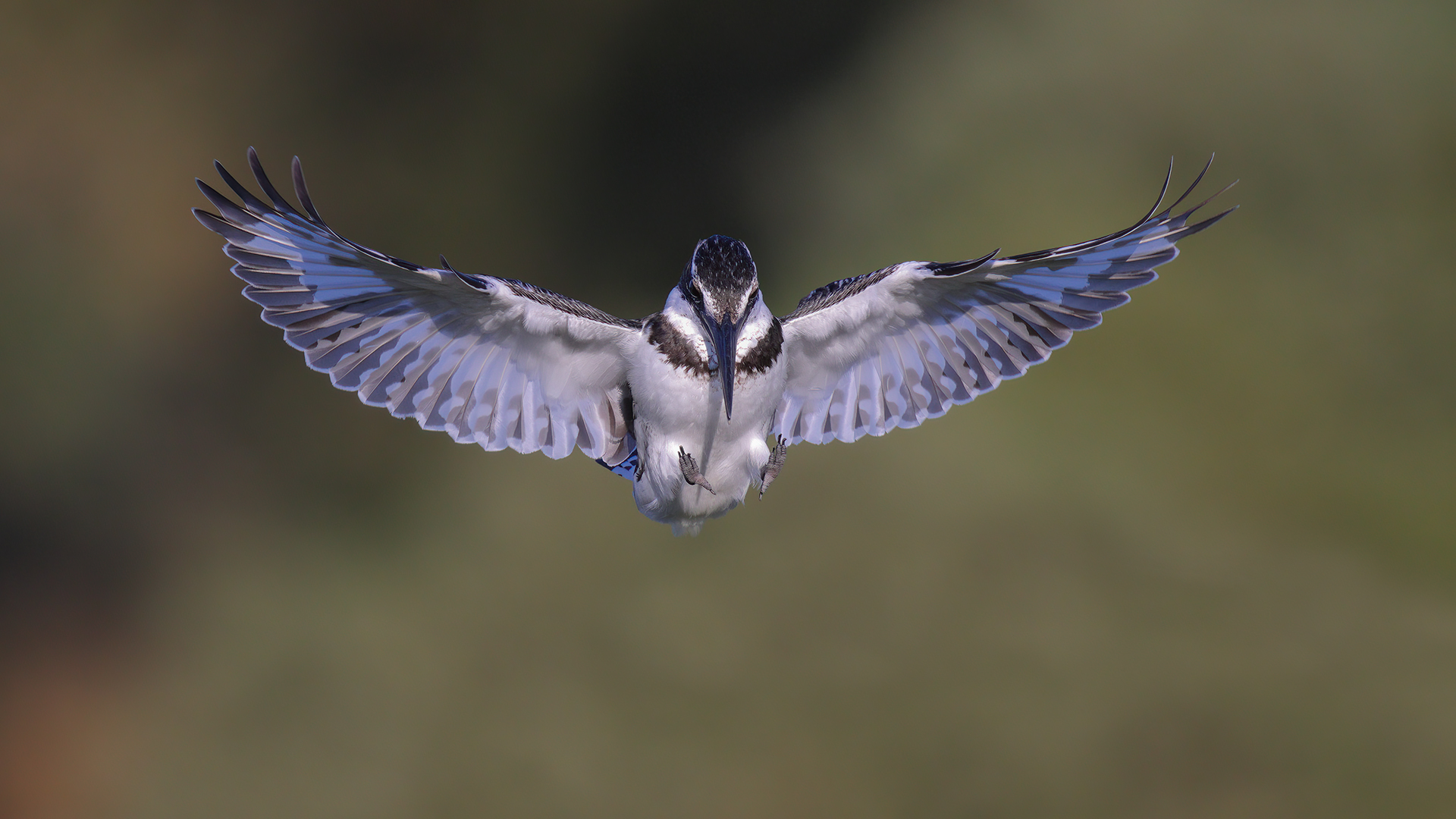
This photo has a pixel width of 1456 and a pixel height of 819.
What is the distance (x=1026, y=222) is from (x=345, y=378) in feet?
12.1

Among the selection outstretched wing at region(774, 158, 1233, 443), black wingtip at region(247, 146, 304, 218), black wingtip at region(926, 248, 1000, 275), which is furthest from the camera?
outstretched wing at region(774, 158, 1233, 443)

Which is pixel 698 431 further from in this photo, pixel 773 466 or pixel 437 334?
pixel 437 334

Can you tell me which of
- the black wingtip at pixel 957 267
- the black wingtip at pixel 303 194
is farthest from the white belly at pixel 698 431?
the black wingtip at pixel 303 194

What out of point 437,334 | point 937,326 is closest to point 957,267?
point 937,326

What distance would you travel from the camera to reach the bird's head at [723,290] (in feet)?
5.15

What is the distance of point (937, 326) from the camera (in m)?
2.11

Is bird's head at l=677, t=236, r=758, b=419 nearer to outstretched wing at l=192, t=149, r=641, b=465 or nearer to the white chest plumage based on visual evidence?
the white chest plumage

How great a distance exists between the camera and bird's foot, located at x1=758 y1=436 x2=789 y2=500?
5.83 ft

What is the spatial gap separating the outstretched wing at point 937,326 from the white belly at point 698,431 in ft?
0.73

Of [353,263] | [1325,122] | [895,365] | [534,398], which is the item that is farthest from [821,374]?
[1325,122]

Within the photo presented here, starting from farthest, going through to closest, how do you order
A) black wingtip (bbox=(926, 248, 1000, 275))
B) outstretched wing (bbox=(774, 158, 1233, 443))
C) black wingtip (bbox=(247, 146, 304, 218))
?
outstretched wing (bbox=(774, 158, 1233, 443)), black wingtip (bbox=(926, 248, 1000, 275)), black wingtip (bbox=(247, 146, 304, 218))

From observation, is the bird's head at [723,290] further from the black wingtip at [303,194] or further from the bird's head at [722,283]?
the black wingtip at [303,194]

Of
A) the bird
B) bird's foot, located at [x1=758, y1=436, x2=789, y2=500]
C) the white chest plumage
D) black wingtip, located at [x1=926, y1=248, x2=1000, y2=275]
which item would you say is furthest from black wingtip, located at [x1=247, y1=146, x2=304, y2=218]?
black wingtip, located at [x1=926, y1=248, x2=1000, y2=275]

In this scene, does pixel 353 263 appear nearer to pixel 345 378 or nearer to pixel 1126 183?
pixel 345 378
